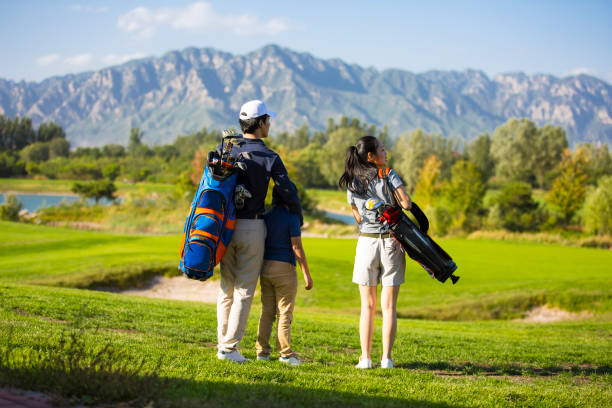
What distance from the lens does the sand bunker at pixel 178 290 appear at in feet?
64.2

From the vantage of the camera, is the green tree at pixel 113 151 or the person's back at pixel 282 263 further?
the green tree at pixel 113 151

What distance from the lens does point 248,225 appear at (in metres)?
5.74

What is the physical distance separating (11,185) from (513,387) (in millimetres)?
104864

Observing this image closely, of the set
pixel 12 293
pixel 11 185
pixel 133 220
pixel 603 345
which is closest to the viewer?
pixel 12 293

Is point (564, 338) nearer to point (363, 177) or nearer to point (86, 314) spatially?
point (363, 177)

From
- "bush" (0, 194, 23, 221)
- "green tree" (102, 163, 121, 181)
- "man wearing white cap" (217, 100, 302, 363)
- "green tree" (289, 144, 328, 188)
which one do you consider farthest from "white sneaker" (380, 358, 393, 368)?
"green tree" (102, 163, 121, 181)

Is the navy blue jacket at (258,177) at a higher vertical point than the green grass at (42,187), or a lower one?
higher

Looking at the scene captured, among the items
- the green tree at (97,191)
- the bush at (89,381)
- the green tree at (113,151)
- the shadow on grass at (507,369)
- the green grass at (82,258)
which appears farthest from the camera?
the green tree at (113,151)

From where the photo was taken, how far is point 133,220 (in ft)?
172

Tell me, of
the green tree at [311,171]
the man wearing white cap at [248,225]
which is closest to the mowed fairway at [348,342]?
the man wearing white cap at [248,225]

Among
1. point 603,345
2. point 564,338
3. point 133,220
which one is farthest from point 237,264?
point 133,220

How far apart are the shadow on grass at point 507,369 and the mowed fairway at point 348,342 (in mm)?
28

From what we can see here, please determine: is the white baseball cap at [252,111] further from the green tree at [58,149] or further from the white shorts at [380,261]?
the green tree at [58,149]

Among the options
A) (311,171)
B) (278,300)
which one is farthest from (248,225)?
(311,171)
